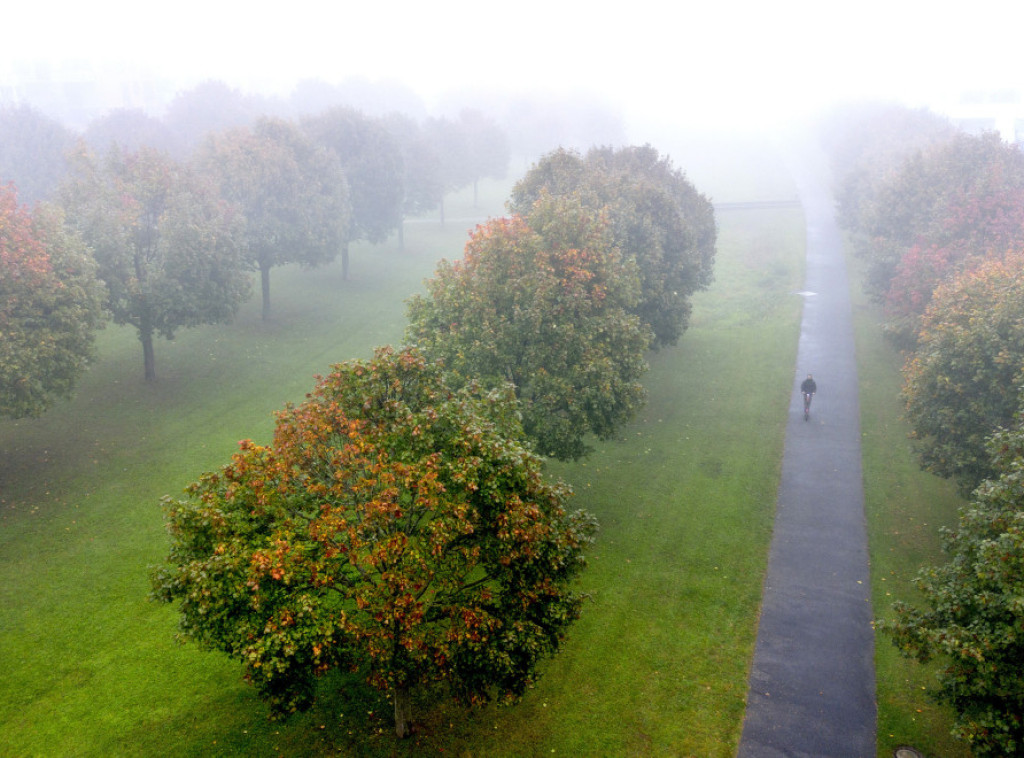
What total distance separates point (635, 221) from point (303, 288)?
3062 cm

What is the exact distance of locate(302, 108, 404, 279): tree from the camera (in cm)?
5953

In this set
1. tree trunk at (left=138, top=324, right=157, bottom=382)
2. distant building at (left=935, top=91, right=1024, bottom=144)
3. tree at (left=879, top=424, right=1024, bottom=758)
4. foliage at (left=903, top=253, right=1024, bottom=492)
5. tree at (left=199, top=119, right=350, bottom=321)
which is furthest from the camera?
distant building at (left=935, top=91, right=1024, bottom=144)

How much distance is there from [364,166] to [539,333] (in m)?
41.2

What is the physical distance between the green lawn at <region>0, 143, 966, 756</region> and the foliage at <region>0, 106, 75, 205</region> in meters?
28.3

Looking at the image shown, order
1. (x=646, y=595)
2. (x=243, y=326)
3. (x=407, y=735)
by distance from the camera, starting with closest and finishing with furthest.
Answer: (x=407, y=735), (x=646, y=595), (x=243, y=326)

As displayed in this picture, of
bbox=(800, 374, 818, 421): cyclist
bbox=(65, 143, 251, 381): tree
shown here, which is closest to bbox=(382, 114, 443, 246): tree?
bbox=(65, 143, 251, 381): tree

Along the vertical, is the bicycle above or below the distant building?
below

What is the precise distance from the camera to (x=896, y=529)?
24859mm

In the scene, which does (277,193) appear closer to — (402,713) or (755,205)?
(402,713)

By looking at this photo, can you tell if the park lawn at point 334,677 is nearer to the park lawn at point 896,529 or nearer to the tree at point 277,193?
the park lawn at point 896,529

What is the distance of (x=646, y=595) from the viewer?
21375 mm

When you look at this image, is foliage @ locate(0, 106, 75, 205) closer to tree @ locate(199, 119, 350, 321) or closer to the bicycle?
tree @ locate(199, 119, 350, 321)

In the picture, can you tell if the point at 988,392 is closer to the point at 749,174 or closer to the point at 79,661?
the point at 79,661

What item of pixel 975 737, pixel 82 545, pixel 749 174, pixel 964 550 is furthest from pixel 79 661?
pixel 749 174
